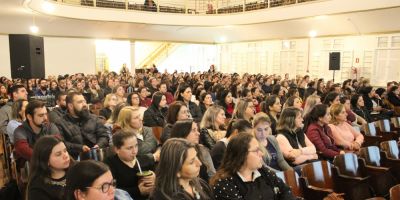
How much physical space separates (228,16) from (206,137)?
12.4 metres

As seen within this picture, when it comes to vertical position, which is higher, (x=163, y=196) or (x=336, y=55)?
(x=336, y=55)

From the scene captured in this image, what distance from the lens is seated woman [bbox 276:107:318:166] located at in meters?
3.75

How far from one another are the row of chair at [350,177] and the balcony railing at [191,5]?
9600 mm

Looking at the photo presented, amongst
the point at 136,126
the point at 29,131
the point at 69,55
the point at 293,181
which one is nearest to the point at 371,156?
the point at 293,181

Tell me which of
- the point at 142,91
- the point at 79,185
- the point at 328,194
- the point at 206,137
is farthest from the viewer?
the point at 142,91

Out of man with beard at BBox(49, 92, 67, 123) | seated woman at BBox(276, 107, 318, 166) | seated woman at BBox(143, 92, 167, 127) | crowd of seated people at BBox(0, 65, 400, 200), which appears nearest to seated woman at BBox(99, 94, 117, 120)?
crowd of seated people at BBox(0, 65, 400, 200)

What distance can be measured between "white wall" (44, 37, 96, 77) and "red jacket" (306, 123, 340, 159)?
14.3 m

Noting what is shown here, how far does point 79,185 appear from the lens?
5.82 feet

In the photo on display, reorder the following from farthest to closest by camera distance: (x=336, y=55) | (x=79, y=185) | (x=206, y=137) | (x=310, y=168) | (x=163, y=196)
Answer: (x=336, y=55) < (x=206, y=137) < (x=310, y=168) < (x=163, y=196) < (x=79, y=185)

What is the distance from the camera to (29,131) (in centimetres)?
359

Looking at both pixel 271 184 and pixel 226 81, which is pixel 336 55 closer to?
pixel 226 81

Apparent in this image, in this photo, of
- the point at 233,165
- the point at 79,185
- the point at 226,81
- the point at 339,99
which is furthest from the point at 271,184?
the point at 226,81

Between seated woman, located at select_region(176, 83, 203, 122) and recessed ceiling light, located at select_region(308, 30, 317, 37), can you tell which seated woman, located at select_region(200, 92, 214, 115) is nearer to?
seated woman, located at select_region(176, 83, 203, 122)


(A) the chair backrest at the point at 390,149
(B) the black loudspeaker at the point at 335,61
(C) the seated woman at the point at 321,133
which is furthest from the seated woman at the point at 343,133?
(B) the black loudspeaker at the point at 335,61
